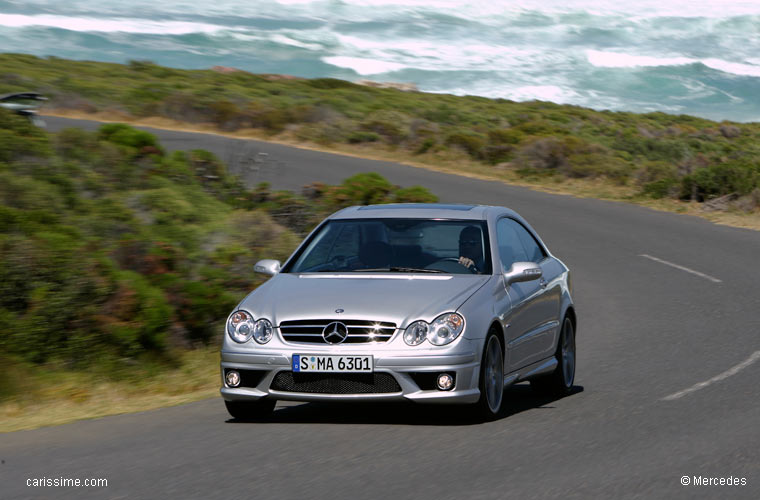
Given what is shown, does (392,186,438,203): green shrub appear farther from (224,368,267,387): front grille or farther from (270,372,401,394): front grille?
(270,372,401,394): front grille

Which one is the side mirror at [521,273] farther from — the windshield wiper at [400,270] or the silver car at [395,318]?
the windshield wiper at [400,270]

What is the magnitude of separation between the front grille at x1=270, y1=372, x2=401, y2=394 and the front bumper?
0.08 feet

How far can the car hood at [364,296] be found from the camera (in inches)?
295

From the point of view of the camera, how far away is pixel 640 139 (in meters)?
57.4

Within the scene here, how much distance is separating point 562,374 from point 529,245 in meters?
1.16

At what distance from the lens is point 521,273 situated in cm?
835

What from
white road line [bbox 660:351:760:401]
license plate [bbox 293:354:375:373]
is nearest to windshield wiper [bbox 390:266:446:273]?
license plate [bbox 293:354:375:373]

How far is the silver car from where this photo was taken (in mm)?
7438

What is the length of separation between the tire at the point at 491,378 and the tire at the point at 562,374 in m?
1.35

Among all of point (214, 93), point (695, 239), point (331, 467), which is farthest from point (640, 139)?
point (331, 467)

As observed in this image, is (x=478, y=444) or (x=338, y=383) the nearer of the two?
(x=478, y=444)

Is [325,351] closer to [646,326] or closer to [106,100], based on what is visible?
[646,326]

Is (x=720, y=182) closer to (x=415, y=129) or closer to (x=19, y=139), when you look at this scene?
(x=415, y=129)

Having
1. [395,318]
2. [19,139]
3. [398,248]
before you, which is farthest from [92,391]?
[19,139]
